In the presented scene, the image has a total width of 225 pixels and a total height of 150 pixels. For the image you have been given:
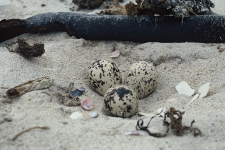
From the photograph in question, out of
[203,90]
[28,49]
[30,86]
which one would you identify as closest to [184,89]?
[203,90]

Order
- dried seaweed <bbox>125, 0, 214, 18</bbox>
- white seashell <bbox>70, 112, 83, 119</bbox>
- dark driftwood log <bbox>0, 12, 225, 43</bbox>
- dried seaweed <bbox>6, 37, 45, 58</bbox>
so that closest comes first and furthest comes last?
white seashell <bbox>70, 112, 83, 119</bbox> → dried seaweed <bbox>6, 37, 45, 58</bbox> → dried seaweed <bbox>125, 0, 214, 18</bbox> → dark driftwood log <bbox>0, 12, 225, 43</bbox>

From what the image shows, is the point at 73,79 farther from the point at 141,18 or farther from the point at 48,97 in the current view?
the point at 141,18

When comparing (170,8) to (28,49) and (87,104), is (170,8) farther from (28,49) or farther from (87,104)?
(28,49)

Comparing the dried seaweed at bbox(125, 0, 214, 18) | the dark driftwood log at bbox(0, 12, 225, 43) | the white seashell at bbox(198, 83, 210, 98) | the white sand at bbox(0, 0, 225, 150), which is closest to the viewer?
the white sand at bbox(0, 0, 225, 150)

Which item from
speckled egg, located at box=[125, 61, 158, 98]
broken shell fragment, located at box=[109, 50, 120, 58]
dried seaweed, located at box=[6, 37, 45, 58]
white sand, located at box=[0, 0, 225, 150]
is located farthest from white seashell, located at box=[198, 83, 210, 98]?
dried seaweed, located at box=[6, 37, 45, 58]

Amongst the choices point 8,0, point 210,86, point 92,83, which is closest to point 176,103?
point 210,86

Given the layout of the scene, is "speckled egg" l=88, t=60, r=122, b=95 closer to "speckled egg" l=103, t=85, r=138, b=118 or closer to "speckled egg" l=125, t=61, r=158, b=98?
"speckled egg" l=125, t=61, r=158, b=98

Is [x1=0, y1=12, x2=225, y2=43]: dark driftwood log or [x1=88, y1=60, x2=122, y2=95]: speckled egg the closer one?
[x1=88, y1=60, x2=122, y2=95]: speckled egg
